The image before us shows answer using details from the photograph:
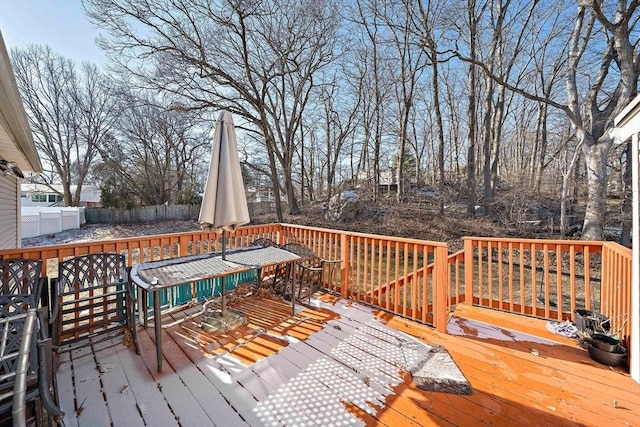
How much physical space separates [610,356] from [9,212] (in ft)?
29.8

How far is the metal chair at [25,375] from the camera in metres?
1.17

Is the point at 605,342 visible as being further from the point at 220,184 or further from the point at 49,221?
the point at 49,221

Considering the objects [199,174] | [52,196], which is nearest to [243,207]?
[199,174]

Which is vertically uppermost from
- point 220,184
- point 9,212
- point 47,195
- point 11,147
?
point 47,195

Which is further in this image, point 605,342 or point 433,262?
point 433,262

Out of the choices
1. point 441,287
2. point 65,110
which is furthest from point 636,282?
point 65,110

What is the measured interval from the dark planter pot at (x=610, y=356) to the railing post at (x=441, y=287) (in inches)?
52.2

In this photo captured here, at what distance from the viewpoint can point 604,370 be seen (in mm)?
2512

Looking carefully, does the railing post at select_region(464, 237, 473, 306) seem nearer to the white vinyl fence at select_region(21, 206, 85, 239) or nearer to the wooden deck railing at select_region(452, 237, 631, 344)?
the wooden deck railing at select_region(452, 237, 631, 344)

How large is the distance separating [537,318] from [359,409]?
9.83 ft

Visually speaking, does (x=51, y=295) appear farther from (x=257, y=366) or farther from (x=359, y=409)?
(x=359, y=409)

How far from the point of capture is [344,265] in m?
4.16

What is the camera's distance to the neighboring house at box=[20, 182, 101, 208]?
20.7 metres

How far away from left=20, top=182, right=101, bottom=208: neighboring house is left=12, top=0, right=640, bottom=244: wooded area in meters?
2.99
